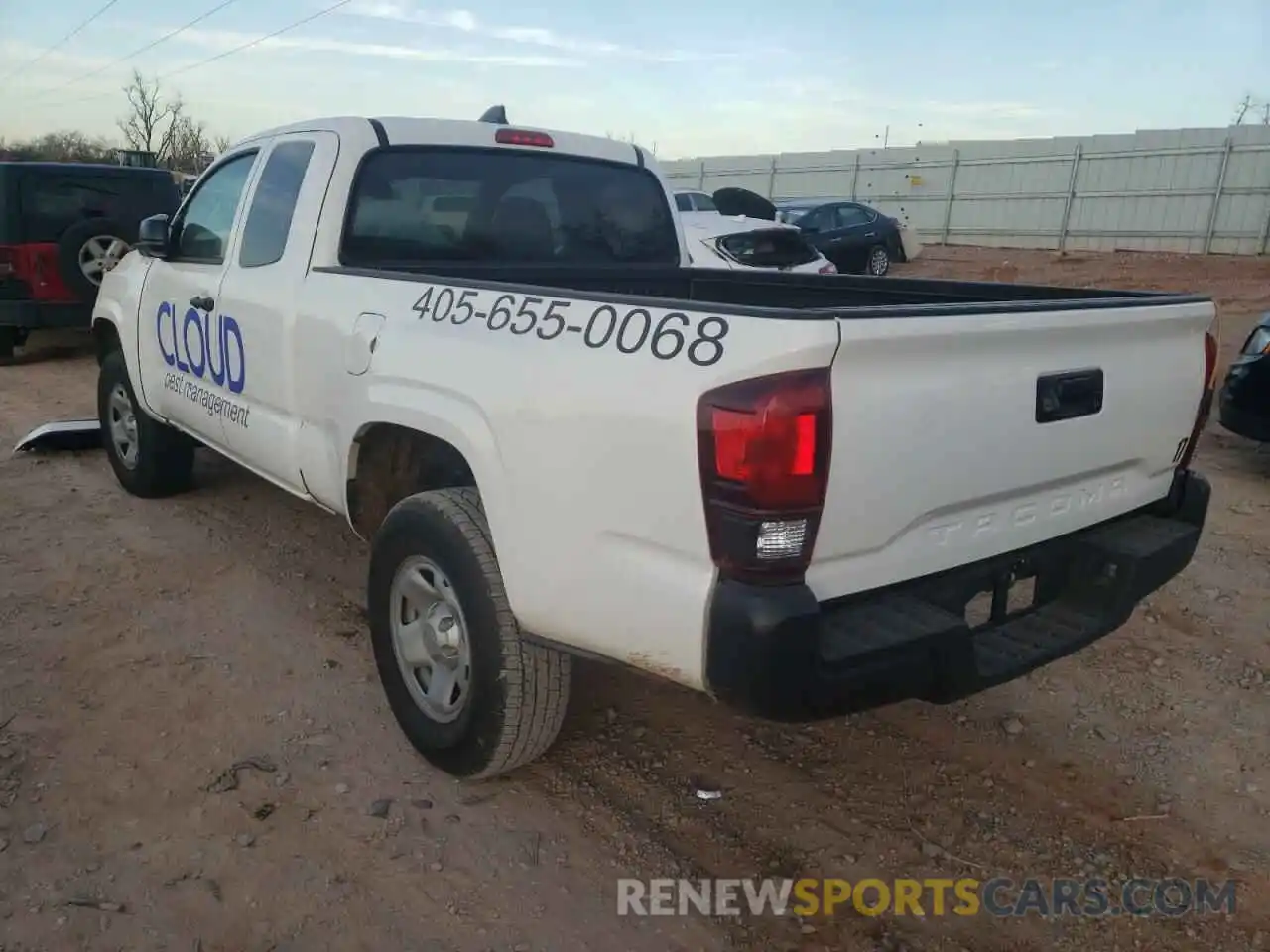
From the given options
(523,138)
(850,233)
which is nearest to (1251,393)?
(523,138)

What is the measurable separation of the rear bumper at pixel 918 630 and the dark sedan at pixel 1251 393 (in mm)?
3991

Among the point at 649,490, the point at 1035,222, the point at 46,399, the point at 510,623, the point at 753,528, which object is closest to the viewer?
the point at 753,528

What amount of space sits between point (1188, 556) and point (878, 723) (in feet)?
3.58

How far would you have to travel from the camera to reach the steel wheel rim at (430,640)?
283cm

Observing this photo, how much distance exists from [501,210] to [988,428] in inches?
92.8

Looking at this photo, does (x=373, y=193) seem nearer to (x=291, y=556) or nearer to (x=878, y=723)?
(x=291, y=556)

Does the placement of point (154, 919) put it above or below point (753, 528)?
below

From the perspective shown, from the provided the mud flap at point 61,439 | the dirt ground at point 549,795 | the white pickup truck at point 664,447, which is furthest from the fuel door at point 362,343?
the mud flap at point 61,439

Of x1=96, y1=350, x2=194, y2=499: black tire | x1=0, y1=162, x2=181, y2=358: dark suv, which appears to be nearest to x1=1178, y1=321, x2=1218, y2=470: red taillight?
x1=96, y1=350, x2=194, y2=499: black tire

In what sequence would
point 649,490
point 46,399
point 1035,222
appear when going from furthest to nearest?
point 1035,222
point 46,399
point 649,490

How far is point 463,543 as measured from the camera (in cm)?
265

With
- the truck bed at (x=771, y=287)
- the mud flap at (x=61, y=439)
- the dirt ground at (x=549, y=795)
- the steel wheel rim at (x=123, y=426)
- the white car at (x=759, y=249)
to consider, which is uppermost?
the truck bed at (x=771, y=287)

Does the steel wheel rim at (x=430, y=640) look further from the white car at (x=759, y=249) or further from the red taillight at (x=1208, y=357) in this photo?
the white car at (x=759, y=249)

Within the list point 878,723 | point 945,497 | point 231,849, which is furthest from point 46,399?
point 945,497
